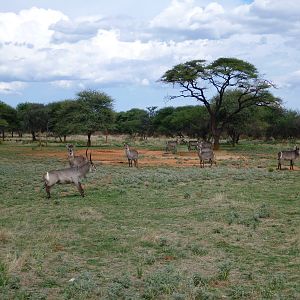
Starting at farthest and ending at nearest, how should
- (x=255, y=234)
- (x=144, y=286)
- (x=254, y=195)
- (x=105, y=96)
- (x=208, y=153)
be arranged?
1. (x=105, y=96)
2. (x=208, y=153)
3. (x=254, y=195)
4. (x=255, y=234)
5. (x=144, y=286)

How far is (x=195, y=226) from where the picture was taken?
12477mm

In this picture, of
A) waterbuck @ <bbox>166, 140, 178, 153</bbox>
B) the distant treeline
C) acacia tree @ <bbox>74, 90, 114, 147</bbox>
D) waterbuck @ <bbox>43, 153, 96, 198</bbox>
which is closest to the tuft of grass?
waterbuck @ <bbox>43, 153, 96, 198</bbox>

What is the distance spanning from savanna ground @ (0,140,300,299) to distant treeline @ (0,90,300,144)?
36.2 metres

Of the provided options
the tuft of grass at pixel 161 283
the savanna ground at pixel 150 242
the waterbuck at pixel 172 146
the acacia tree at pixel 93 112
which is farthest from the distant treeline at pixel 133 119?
the tuft of grass at pixel 161 283

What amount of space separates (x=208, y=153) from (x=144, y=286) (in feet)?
75.1

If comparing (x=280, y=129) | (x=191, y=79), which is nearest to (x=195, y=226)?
(x=191, y=79)

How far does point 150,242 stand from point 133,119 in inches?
3437

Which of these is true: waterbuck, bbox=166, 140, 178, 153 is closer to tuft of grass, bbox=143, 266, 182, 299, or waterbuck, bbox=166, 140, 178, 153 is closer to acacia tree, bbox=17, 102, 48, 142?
acacia tree, bbox=17, 102, 48, 142

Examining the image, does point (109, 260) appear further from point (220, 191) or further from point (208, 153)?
point (208, 153)

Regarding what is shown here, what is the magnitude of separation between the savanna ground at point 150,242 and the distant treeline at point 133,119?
36.2 m

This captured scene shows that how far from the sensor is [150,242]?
1074 cm

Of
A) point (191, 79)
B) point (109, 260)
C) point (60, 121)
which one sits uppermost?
point (191, 79)

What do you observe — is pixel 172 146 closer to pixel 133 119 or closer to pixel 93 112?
pixel 93 112

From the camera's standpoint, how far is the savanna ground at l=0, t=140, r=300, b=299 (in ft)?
25.7
